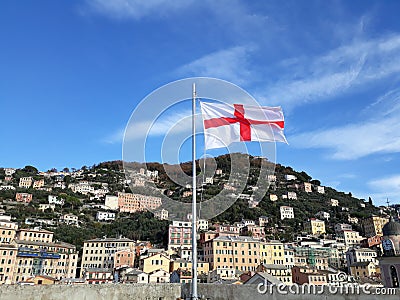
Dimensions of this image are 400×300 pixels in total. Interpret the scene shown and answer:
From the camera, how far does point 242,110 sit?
11125 millimetres

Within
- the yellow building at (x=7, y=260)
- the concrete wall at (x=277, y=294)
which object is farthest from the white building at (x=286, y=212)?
the concrete wall at (x=277, y=294)

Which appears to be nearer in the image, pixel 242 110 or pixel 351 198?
pixel 242 110

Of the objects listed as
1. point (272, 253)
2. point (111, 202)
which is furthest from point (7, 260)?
point (111, 202)

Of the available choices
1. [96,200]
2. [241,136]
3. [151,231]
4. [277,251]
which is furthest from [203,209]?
[96,200]

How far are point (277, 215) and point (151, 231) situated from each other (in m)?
42.9

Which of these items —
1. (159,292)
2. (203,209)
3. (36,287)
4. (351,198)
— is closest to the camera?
(203,209)

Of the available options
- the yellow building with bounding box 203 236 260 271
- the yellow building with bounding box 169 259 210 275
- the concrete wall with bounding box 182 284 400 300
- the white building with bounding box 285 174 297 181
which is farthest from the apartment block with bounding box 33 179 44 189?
the concrete wall with bounding box 182 284 400 300

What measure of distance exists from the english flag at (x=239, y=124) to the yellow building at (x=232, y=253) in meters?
49.4

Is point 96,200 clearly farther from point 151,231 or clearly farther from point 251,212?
point 251,212

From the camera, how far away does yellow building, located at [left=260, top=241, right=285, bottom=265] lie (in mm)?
60281

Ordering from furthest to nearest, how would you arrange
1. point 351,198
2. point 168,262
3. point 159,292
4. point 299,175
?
point 299,175 → point 351,198 → point 168,262 → point 159,292

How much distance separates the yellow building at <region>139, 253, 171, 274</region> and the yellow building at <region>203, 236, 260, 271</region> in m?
8.42

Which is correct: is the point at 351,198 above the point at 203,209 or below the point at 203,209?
above

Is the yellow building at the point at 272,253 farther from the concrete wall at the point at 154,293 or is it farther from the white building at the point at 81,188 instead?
the white building at the point at 81,188
